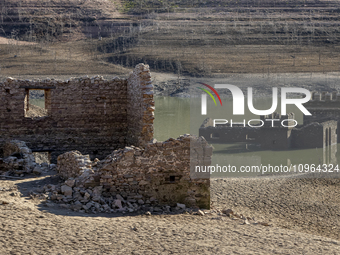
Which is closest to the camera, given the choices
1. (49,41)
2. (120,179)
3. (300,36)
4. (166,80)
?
(120,179)

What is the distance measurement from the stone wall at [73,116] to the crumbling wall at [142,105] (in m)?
0.17

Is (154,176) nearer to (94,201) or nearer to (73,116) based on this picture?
(94,201)

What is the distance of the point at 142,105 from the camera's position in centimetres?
959

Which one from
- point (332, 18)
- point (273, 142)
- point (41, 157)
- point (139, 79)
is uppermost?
point (332, 18)

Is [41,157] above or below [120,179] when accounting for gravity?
below

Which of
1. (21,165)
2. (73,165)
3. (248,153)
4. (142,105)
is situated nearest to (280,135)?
(248,153)

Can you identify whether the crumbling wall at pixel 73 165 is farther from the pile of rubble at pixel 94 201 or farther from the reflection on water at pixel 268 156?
the reflection on water at pixel 268 156

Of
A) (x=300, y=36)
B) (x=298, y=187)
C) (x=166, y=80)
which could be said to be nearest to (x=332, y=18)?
(x=300, y=36)

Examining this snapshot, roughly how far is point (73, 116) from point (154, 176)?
419 centimetres

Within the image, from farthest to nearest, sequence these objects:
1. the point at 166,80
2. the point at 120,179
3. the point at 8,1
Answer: the point at 8,1 < the point at 166,80 < the point at 120,179

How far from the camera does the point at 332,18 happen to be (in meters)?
63.8

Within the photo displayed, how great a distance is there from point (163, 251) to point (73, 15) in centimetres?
7334

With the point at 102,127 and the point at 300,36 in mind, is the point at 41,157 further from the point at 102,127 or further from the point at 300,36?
the point at 300,36

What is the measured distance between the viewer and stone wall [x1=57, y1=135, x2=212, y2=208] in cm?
720
